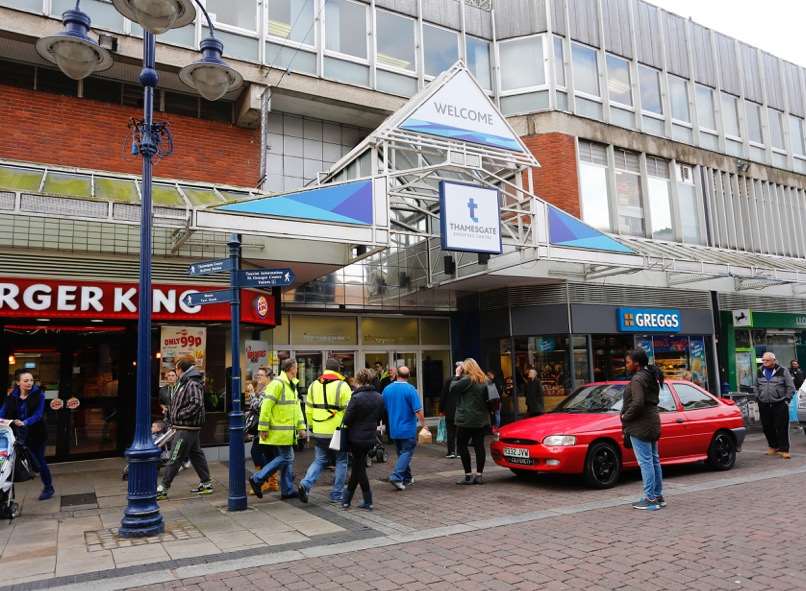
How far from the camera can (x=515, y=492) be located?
8367 millimetres

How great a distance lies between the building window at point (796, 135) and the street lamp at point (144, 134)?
23.4 meters

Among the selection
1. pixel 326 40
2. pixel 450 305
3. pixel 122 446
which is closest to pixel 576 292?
pixel 450 305

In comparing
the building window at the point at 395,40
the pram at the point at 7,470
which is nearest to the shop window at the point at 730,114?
the building window at the point at 395,40

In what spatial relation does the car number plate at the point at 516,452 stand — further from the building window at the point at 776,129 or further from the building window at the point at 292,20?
the building window at the point at 776,129

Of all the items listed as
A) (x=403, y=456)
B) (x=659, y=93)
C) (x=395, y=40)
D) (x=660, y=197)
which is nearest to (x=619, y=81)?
(x=659, y=93)

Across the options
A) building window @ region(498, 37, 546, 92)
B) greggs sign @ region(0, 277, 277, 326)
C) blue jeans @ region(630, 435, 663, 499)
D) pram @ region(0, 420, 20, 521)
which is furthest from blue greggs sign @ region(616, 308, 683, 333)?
pram @ region(0, 420, 20, 521)

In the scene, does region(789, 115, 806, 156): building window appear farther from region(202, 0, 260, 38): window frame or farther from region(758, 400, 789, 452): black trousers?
region(202, 0, 260, 38): window frame

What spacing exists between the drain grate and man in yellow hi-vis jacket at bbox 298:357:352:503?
2.95 meters

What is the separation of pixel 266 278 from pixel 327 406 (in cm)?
184

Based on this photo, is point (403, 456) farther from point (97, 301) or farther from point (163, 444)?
point (97, 301)

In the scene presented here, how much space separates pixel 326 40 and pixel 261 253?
6617 millimetres

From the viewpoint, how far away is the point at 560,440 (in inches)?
323

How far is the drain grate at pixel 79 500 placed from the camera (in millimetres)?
8023

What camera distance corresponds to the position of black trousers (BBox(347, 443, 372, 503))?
24.2 ft
